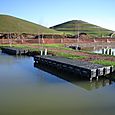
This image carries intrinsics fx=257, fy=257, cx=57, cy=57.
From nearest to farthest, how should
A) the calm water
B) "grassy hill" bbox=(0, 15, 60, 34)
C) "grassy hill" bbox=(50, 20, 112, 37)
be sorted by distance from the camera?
the calm water, "grassy hill" bbox=(0, 15, 60, 34), "grassy hill" bbox=(50, 20, 112, 37)

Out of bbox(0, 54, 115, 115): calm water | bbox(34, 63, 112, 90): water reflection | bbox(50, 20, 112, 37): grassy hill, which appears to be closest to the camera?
bbox(0, 54, 115, 115): calm water

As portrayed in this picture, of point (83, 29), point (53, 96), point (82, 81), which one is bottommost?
point (53, 96)

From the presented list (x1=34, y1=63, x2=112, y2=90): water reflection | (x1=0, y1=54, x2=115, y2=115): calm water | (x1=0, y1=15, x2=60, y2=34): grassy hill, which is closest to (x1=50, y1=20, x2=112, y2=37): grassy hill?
(x1=0, y1=15, x2=60, y2=34): grassy hill

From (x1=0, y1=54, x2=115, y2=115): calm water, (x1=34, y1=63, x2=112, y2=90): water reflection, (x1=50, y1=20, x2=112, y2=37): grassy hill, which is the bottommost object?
(x1=0, y1=54, x2=115, y2=115): calm water

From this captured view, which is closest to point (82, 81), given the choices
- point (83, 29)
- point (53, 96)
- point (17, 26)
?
point (53, 96)

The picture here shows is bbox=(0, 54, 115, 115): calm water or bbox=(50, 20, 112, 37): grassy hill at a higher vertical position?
bbox=(50, 20, 112, 37): grassy hill

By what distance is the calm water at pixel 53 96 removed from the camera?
11.9 m

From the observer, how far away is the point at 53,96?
14.1 meters

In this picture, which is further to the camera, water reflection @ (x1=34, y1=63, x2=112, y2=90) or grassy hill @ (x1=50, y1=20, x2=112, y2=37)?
grassy hill @ (x1=50, y1=20, x2=112, y2=37)

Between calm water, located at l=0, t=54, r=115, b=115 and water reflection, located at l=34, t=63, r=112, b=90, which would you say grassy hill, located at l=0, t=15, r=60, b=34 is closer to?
water reflection, located at l=34, t=63, r=112, b=90

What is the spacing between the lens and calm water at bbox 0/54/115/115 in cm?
1191

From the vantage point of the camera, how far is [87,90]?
15.7m

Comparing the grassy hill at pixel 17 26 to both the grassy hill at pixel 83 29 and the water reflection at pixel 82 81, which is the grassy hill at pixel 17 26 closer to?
the grassy hill at pixel 83 29

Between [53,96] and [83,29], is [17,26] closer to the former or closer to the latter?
[83,29]
